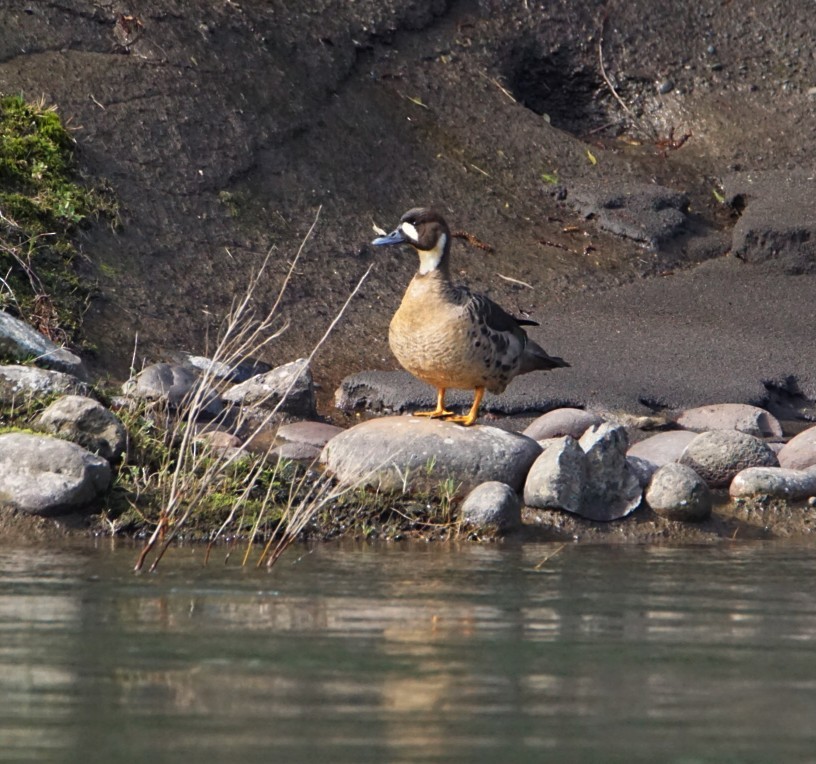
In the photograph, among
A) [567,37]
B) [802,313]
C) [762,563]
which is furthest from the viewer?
[567,37]

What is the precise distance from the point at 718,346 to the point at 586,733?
8076 mm

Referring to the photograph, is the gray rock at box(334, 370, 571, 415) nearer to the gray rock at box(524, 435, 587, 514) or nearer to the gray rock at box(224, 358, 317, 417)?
the gray rock at box(224, 358, 317, 417)

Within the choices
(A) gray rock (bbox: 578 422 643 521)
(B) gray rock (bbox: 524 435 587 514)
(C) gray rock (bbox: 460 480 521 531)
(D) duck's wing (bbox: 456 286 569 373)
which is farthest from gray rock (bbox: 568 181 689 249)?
(C) gray rock (bbox: 460 480 521 531)

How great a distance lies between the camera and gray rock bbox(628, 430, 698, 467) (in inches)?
351

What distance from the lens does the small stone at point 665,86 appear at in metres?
16.1

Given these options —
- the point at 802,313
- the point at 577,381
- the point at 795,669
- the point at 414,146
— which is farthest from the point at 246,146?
the point at 795,669

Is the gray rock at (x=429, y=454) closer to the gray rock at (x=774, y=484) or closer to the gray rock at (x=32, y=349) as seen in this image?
the gray rock at (x=774, y=484)

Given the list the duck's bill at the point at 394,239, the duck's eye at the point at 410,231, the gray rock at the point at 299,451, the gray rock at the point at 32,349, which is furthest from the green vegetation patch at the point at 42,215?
the duck's eye at the point at 410,231

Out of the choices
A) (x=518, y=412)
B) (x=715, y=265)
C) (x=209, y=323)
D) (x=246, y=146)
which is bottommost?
(x=518, y=412)

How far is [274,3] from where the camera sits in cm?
1452

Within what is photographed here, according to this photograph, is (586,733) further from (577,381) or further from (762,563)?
(577,381)

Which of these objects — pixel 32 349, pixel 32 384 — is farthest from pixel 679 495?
pixel 32 349

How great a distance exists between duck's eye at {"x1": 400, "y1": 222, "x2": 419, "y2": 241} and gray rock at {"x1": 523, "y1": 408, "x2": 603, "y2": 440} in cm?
147

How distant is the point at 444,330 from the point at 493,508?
112 centimetres
